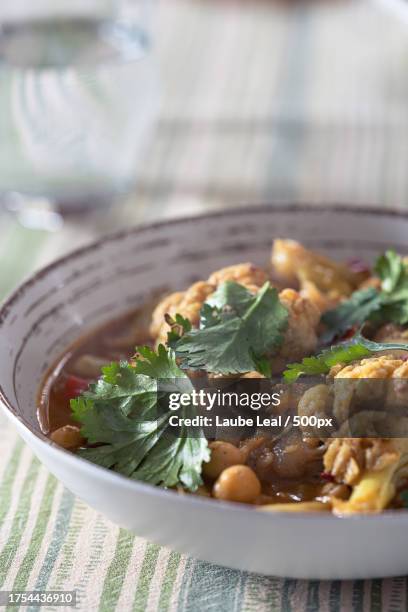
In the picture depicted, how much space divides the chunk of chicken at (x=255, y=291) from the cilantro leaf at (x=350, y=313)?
0.10 m

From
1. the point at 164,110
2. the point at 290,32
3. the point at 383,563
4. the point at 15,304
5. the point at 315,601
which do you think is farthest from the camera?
the point at 290,32

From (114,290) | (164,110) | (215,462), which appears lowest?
(164,110)

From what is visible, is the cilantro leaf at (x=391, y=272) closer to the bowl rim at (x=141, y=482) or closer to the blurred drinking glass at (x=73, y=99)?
the bowl rim at (x=141, y=482)

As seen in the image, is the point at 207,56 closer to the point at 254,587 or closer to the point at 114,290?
the point at 114,290

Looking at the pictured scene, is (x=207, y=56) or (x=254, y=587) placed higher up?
(x=254, y=587)

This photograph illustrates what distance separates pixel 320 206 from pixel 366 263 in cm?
29

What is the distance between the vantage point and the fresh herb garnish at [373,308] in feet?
10.0

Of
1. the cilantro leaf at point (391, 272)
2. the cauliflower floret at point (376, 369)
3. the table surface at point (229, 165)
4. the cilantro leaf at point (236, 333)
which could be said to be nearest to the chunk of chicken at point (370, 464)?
the cauliflower floret at point (376, 369)

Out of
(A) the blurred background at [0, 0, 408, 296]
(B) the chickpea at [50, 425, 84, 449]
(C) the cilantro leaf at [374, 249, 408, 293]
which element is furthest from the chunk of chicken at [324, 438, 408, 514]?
(A) the blurred background at [0, 0, 408, 296]

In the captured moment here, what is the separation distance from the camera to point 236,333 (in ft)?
8.86

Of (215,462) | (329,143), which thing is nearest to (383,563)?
(215,462)

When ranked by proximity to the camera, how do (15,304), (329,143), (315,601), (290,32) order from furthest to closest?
(290,32) < (329,143) < (15,304) < (315,601)

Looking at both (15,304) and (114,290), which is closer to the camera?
(15,304)

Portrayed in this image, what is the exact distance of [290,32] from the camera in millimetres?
6969
